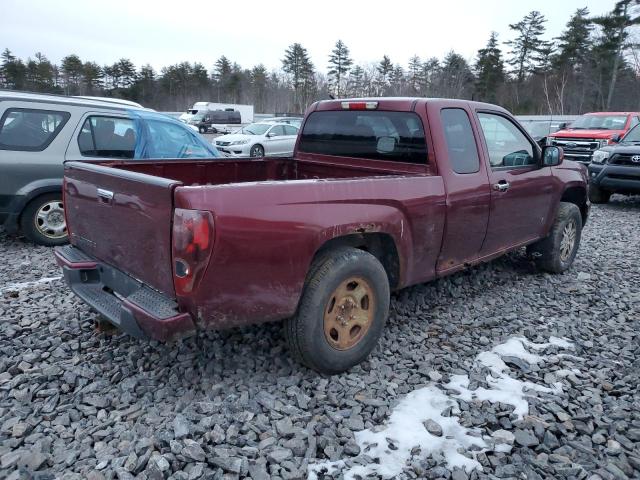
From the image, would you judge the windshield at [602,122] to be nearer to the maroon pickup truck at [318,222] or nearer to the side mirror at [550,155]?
the side mirror at [550,155]

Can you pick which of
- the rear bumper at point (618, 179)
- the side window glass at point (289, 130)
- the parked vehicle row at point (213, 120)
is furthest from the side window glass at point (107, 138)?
the parked vehicle row at point (213, 120)

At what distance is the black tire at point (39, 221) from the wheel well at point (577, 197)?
20.4 ft

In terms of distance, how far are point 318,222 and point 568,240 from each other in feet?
13.4

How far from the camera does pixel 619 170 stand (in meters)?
9.97

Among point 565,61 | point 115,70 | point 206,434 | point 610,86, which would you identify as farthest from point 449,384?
point 115,70

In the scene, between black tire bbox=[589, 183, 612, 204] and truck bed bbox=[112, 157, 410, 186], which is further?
black tire bbox=[589, 183, 612, 204]

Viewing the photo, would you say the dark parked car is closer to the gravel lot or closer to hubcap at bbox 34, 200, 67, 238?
the gravel lot

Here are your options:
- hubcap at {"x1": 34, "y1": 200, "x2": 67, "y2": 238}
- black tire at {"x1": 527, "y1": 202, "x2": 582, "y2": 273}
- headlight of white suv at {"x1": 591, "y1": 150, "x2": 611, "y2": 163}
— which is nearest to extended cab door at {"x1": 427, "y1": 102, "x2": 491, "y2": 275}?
black tire at {"x1": 527, "y1": 202, "x2": 582, "y2": 273}

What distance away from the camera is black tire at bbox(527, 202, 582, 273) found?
5488 mm

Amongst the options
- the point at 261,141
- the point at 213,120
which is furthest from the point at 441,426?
the point at 213,120

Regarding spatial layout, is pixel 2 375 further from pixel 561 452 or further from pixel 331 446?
pixel 561 452

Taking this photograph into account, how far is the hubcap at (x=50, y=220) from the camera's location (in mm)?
6082

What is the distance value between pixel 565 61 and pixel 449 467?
54218 millimetres

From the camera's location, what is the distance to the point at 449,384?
10.9 feet
